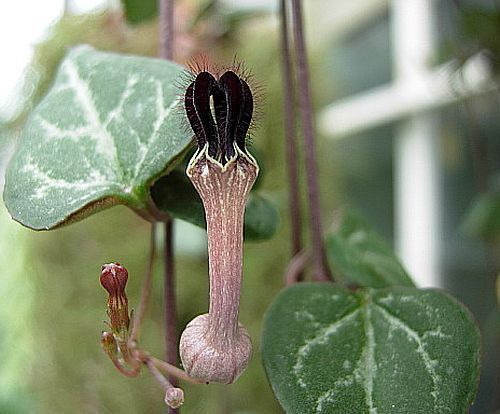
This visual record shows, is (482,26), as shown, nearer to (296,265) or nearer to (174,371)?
(296,265)

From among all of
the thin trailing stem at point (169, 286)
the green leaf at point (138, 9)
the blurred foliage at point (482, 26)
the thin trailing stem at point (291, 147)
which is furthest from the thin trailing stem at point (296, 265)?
the blurred foliage at point (482, 26)

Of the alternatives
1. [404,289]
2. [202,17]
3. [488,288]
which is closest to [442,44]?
[202,17]

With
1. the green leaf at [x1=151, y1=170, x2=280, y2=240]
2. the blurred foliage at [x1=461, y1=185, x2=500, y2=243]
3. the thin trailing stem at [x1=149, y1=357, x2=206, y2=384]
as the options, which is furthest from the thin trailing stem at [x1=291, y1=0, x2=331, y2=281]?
the blurred foliage at [x1=461, y1=185, x2=500, y2=243]

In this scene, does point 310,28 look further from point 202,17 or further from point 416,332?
point 416,332

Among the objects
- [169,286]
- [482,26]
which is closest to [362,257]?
[169,286]

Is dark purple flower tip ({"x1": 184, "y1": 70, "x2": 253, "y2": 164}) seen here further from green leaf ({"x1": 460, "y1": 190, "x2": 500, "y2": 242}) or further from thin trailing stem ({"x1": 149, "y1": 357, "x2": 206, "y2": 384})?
green leaf ({"x1": 460, "y1": 190, "x2": 500, "y2": 242})

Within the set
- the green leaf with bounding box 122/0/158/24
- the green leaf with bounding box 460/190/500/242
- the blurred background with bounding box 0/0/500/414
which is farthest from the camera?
the blurred background with bounding box 0/0/500/414

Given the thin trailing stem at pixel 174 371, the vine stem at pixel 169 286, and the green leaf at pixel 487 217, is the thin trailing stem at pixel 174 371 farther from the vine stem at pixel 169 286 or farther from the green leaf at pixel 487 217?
the green leaf at pixel 487 217
